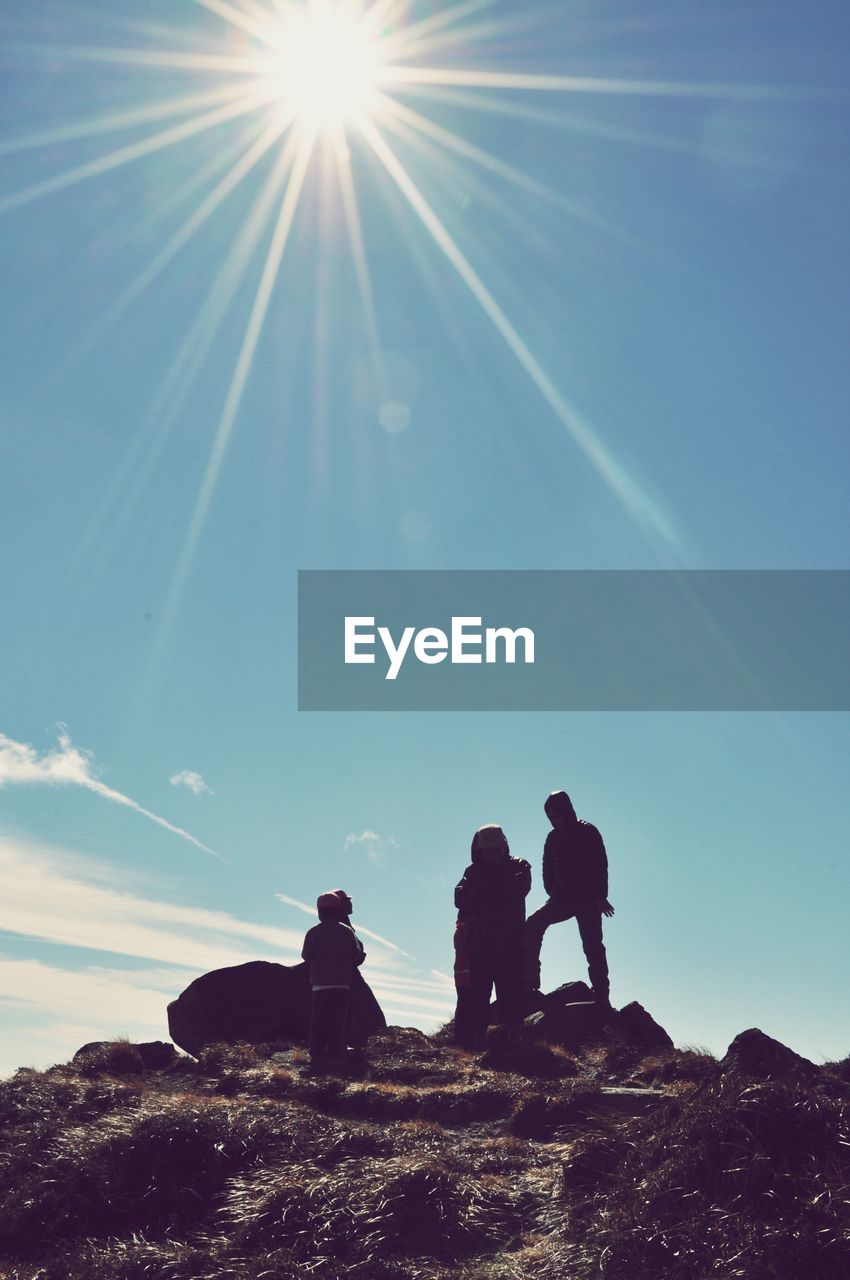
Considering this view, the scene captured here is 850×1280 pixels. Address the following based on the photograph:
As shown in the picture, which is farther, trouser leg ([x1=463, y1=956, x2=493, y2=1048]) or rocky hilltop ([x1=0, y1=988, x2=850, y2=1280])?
trouser leg ([x1=463, y1=956, x2=493, y2=1048])

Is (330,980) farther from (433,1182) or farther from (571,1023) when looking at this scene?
(433,1182)

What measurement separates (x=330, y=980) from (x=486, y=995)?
8.68 feet

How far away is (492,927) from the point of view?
14.9m

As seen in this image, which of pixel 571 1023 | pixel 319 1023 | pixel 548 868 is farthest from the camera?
pixel 548 868

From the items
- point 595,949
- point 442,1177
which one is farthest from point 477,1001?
point 442,1177

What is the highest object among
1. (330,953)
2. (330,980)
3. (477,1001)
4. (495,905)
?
(495,905)

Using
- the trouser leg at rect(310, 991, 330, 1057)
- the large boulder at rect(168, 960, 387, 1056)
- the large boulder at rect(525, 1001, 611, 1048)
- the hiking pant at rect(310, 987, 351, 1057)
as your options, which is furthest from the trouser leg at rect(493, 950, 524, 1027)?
the large boulder at rect(168, 960, 387, 1056)

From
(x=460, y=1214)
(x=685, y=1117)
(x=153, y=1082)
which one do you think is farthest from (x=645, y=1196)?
(x=153, y=1082)

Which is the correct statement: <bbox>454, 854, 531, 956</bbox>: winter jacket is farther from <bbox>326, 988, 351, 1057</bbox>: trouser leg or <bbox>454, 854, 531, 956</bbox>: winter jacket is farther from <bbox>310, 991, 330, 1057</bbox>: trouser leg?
<bbox>310, 991, 330, 1057</bbox>: trouser leg

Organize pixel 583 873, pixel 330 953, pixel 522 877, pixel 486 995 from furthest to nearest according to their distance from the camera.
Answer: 1. pixel 583 873
2. pixel 486 995
3. pixel 522 877
4. pixel 330 953

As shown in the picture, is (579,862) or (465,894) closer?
(465,894)

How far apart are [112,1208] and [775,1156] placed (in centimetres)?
582

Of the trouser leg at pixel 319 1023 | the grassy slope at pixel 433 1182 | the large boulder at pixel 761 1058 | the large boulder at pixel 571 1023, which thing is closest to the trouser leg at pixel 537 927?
the large boulder at pixel 571 1023

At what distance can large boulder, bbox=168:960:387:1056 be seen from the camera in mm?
16875
